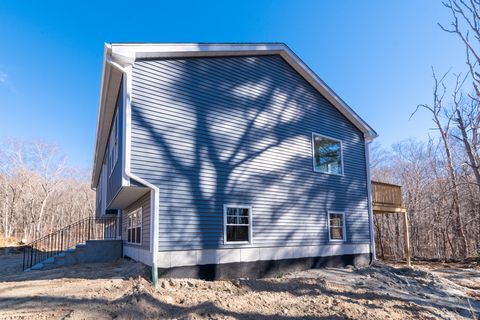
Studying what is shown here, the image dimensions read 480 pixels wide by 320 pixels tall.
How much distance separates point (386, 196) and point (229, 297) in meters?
9.55

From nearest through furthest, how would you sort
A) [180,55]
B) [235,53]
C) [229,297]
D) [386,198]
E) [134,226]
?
[229,297] < [180,55] < [235,53] < [134,226] < [386,198]

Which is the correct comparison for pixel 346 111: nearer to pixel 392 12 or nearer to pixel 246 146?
pixel 392 12

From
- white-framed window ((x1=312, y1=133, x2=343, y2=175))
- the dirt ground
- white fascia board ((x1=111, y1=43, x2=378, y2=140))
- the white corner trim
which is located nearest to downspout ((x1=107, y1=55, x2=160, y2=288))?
the white corner trim

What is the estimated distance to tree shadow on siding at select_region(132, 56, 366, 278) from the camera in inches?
319

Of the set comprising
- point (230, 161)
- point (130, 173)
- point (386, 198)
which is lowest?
point (386, 198)

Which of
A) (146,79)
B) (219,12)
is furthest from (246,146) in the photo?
(219,12)

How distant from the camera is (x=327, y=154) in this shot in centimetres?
1215

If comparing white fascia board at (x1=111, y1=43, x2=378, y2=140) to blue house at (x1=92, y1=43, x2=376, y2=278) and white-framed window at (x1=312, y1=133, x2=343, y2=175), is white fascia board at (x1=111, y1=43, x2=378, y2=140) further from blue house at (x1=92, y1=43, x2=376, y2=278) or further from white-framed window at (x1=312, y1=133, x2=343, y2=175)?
white-framed window at (x1=312, y1=133, x2=343, y2=175)

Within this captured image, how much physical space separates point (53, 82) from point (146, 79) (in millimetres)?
15792

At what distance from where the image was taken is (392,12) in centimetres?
1061

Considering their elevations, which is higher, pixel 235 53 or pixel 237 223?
pixel 235 53

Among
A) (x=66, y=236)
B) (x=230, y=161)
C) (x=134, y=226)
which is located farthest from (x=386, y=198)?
(x=66, y=236)

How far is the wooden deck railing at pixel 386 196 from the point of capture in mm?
13586

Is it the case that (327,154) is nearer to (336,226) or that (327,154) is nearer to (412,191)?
(336,226)
